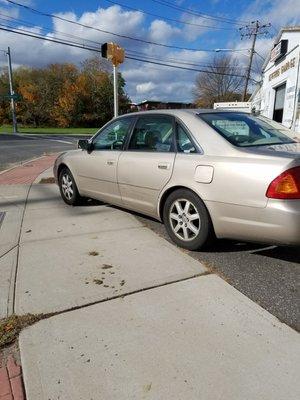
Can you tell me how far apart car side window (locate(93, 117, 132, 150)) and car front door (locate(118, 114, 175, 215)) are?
0.23 metres

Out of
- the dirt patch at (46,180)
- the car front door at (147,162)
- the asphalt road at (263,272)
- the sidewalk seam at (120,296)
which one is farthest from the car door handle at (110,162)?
the dirt patch at (46,180)

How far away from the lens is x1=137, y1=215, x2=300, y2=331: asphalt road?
124 inches

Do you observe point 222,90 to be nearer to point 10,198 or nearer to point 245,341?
point 10,198

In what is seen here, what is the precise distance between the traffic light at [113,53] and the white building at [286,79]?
24.0ft

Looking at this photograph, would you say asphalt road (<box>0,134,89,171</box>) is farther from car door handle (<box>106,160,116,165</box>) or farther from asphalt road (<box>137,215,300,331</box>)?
asphalt road (<box>137,215,300,331</box>)

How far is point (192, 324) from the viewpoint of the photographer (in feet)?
9.49

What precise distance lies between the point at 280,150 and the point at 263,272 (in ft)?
3.80

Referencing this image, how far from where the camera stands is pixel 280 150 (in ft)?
12.2

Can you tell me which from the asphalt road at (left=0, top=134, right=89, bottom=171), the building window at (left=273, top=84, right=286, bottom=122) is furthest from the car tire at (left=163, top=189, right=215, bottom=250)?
the building window at (left=273, top=84, right=286, bottom=122)

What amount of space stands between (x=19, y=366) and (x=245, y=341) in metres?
1.48

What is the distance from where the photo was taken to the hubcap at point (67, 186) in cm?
643

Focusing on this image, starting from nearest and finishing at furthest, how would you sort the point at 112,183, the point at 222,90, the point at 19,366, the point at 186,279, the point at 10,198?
the point at 19,366 → the point at 186,279 → the point at 112,183 → the point at 10,198 → the point at 222,90

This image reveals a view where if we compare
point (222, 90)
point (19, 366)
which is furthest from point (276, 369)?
point (222, 90)

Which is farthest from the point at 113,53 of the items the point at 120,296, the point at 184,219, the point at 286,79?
the point at 286,79
